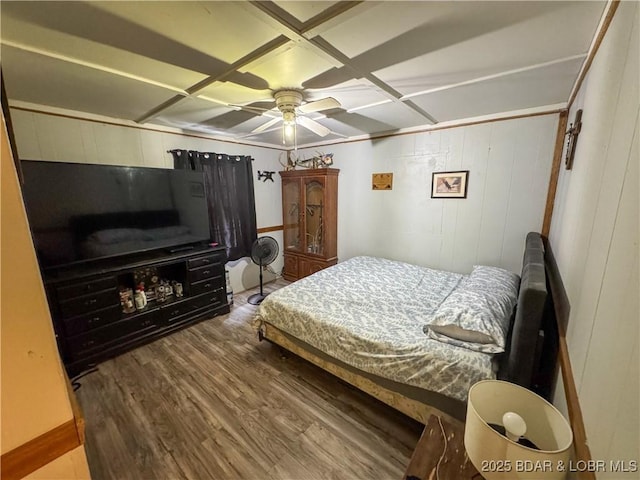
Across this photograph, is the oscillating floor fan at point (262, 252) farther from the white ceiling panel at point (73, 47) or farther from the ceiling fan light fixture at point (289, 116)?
the white ceiling panel at point (73, 47)

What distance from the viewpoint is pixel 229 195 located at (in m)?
3.65

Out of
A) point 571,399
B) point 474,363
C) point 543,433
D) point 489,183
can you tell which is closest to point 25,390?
point 543,433

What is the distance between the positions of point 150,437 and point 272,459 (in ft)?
2.77

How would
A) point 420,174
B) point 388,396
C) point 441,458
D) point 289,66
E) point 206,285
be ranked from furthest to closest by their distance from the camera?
1. point 420,174
2. point 206,285
3. point 388,396
4. point 289,66
5. point 441,458

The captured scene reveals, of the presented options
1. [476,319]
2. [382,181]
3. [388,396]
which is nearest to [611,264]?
[476,319]

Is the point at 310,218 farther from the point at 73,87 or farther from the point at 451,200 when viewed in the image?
the point at 73,87

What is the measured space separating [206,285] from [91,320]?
107 cm

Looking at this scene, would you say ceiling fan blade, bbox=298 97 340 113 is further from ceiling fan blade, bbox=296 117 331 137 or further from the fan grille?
the fan grille

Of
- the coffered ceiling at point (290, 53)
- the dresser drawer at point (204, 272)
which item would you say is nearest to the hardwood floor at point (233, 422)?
the dresser drawer at point (204, 272)

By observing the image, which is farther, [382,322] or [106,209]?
[106,209]

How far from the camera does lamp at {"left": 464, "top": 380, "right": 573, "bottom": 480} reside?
71 centimetres

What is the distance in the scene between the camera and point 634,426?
1.65 ft

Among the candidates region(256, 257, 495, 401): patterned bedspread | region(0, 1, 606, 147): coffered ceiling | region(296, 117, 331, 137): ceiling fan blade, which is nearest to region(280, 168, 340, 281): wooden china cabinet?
region(256, 257, 495, 401): patterned bedspread

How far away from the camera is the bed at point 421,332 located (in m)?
1.45
